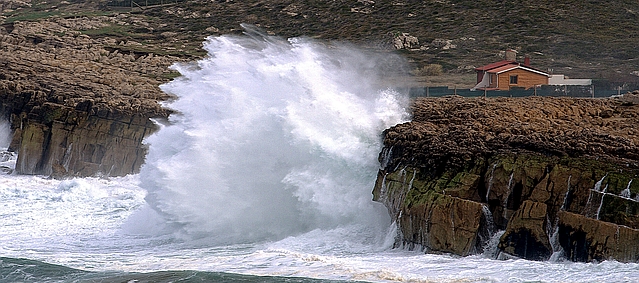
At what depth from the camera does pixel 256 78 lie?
21.5 m

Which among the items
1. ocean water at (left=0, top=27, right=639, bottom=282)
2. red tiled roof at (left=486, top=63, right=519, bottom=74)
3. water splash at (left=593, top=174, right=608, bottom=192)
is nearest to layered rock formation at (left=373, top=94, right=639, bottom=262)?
water splash at (left=593, top=174, right=608, bottom=192)

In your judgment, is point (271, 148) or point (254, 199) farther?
point (271, 148)

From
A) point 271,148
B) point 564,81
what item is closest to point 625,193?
point 271,148

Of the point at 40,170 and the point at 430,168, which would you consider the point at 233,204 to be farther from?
the point at 40,170

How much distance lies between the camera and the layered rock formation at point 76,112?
32.4 meters

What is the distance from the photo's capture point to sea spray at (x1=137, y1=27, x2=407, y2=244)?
748 inches

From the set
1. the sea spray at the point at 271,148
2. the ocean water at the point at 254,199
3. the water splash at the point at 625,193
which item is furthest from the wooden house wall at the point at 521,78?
the water splash at the point at 625,193

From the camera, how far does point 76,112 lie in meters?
34.1

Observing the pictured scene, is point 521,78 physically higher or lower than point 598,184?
higher

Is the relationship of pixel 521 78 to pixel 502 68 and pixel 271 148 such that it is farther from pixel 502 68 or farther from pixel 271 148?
pixel 271 148

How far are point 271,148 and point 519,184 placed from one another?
6133mm

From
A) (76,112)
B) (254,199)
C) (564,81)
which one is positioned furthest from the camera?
(564,81)

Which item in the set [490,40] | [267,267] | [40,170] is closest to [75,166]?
[40,170]

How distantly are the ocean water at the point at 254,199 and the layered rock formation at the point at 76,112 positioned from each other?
8.18 m
